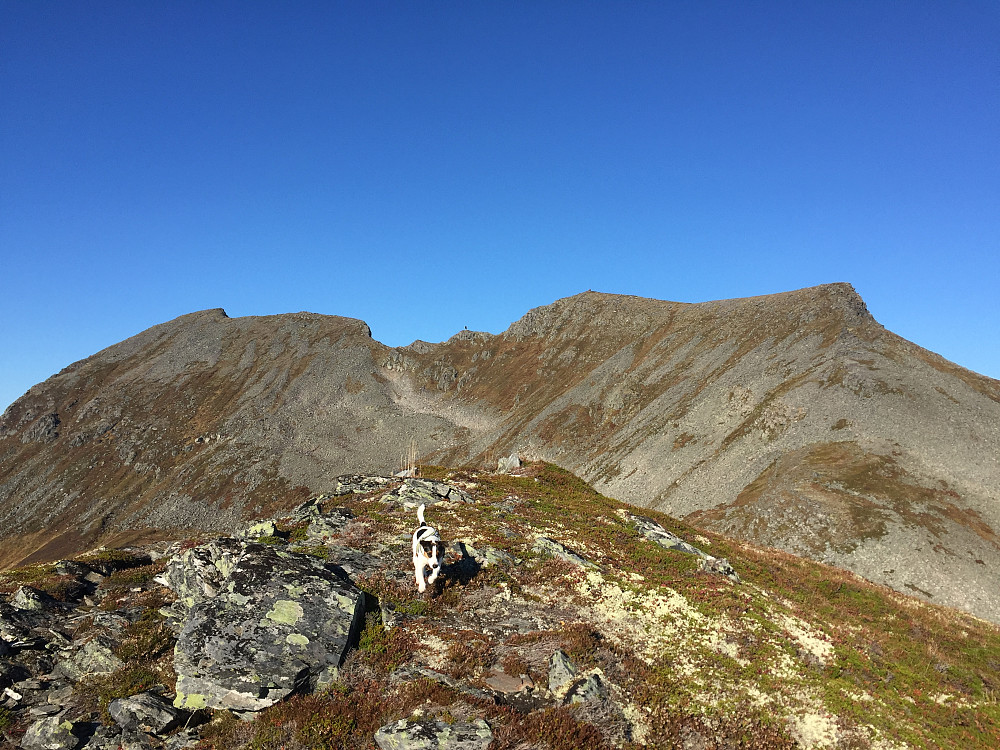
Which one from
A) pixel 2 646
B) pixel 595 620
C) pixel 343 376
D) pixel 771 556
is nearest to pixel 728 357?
pixel 771 556

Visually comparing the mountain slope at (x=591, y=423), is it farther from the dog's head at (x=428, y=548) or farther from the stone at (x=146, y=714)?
the stone at (x=146, y=714)

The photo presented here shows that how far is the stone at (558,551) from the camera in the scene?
19.3m

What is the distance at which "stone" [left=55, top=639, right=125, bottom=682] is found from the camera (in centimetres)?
1251

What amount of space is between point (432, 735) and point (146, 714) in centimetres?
636

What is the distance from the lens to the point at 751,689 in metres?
12.7

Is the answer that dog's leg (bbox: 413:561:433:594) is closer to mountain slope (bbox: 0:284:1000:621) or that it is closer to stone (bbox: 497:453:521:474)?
stone (bbox: 497:453:521:474)

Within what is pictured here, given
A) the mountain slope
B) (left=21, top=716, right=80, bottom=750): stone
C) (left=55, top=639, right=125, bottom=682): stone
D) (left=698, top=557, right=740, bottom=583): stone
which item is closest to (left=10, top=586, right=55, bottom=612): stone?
(left=55, top=639, right=125, bottom=682): stone

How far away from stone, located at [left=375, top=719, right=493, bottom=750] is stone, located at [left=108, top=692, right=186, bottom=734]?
462 cm

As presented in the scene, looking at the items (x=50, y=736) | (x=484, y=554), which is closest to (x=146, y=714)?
(x=50, y=736)

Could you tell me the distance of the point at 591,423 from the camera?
101 metres

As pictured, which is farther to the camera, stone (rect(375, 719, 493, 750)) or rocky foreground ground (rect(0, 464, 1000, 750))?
rocky foreground ground (rect(0, 464, 1000, 750))

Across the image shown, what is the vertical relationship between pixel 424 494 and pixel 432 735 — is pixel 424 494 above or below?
above

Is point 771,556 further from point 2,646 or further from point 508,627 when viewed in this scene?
point 2,646

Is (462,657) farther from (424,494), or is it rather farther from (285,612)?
(424,494)
